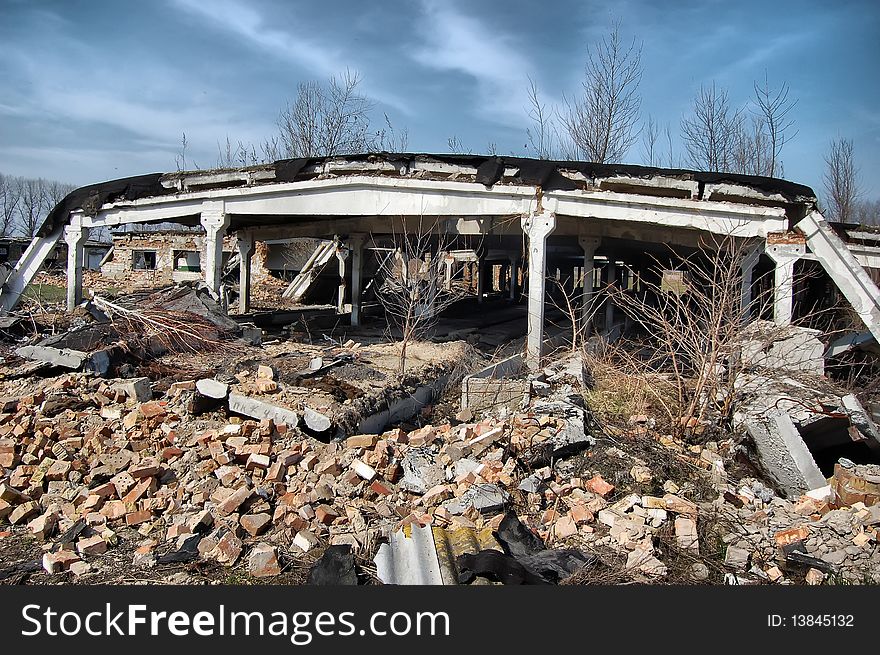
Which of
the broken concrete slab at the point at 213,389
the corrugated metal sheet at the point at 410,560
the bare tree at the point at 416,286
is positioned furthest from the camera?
the bare tree at the point at 416,286

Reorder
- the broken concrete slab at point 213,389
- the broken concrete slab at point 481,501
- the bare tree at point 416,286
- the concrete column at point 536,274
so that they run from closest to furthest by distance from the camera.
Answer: the broken concrete slab at point 481,501 < the broken concrete slab at point 213,389 < the bare tree at point 416,286 < the concrete column at point 536,274

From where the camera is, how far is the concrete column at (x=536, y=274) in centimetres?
1066

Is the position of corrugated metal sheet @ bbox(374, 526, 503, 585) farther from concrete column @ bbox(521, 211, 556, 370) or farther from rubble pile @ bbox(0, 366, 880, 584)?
concrete column @ bbox(521, 211, 556, 370)

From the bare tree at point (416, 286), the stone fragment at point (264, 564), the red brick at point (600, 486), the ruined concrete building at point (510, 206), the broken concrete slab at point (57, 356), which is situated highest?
the ruined concrete building at point (510, 206)

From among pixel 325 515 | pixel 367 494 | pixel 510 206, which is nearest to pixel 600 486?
pixel 367 494

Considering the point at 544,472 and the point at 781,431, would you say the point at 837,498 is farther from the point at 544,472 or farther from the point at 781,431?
the point at 544,472

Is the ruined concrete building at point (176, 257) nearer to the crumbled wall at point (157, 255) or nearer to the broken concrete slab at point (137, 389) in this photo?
the crumbled wall at point (157, 255)

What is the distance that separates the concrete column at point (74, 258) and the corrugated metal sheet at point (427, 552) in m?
11.7

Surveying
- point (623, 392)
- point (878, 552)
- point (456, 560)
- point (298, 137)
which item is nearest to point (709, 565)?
point (878, 552)

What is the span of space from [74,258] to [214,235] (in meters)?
3.85

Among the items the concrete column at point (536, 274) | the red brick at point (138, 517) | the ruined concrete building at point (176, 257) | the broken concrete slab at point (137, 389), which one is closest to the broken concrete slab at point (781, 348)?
the concrete column at point (536, 274)

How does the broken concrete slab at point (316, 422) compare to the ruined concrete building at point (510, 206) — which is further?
the ruined concrete building at point (510, 206)

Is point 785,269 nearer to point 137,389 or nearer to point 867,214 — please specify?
point 137,389

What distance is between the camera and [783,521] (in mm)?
5699
